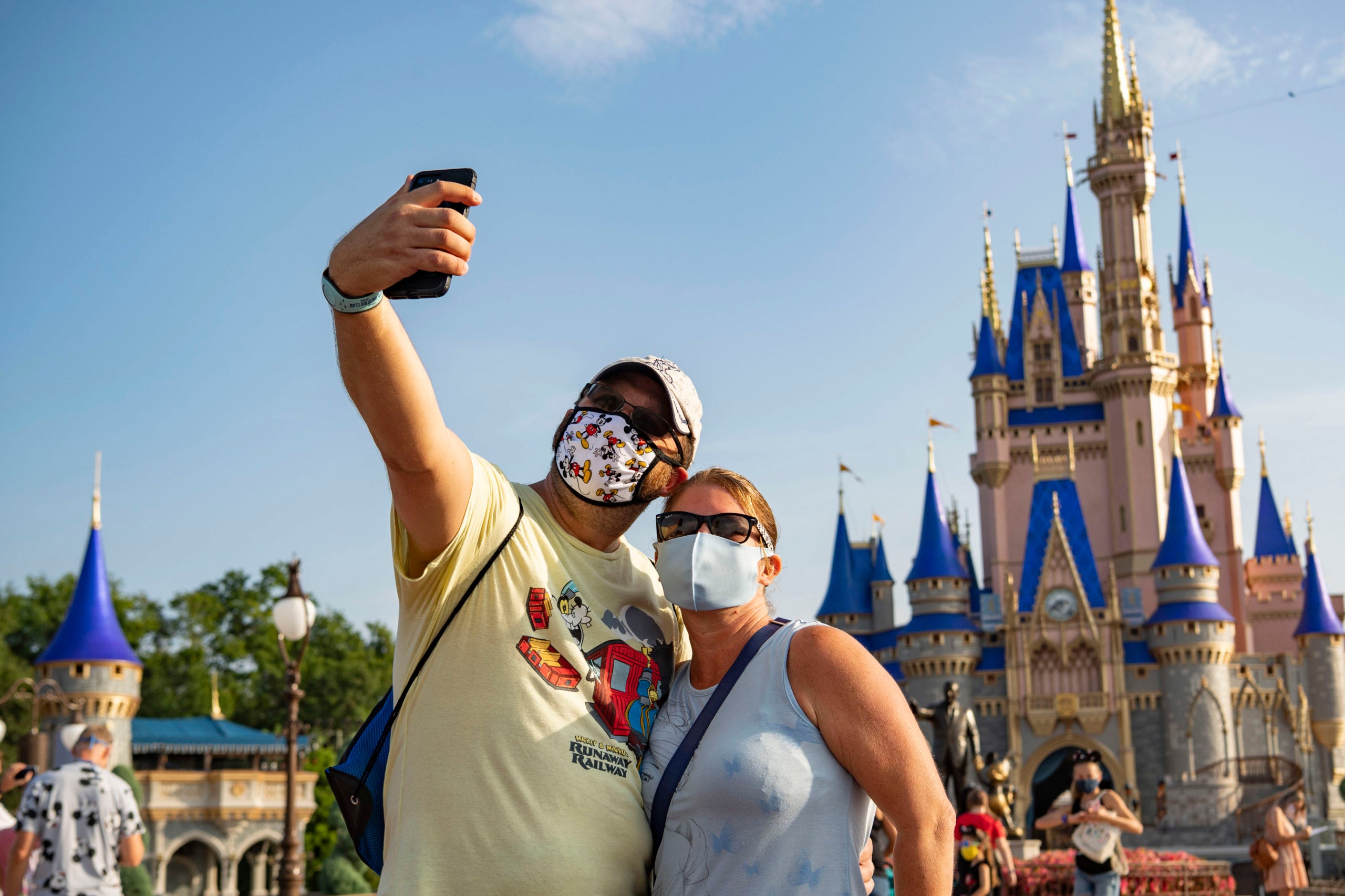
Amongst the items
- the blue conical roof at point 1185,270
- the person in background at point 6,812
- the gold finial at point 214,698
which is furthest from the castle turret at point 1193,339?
the person in background at point 6,812

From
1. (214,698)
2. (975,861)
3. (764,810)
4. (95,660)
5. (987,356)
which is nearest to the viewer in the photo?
(764,810)

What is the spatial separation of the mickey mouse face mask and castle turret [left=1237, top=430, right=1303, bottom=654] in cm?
4856

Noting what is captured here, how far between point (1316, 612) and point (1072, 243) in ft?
55.9

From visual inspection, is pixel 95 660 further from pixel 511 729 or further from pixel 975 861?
pixel 511 729

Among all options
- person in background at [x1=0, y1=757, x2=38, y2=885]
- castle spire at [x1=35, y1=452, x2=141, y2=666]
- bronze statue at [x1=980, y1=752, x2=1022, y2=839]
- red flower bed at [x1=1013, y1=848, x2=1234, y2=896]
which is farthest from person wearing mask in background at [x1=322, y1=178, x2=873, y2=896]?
castle spire at [x1=35, y1=452, x2=141, y2=666]

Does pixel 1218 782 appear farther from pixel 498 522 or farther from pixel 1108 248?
pixel 498 522

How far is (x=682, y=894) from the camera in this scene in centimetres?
261

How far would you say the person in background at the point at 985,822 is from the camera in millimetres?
9250

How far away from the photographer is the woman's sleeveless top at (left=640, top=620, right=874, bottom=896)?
2.55 metres

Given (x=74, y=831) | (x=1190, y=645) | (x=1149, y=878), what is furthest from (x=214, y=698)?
(x=74, y=831)

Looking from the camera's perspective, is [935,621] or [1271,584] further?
[1271,584]

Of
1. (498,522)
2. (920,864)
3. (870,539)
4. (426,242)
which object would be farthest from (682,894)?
(870,539)

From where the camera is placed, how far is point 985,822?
930 centimetres

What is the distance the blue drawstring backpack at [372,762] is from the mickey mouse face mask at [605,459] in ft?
0.70
